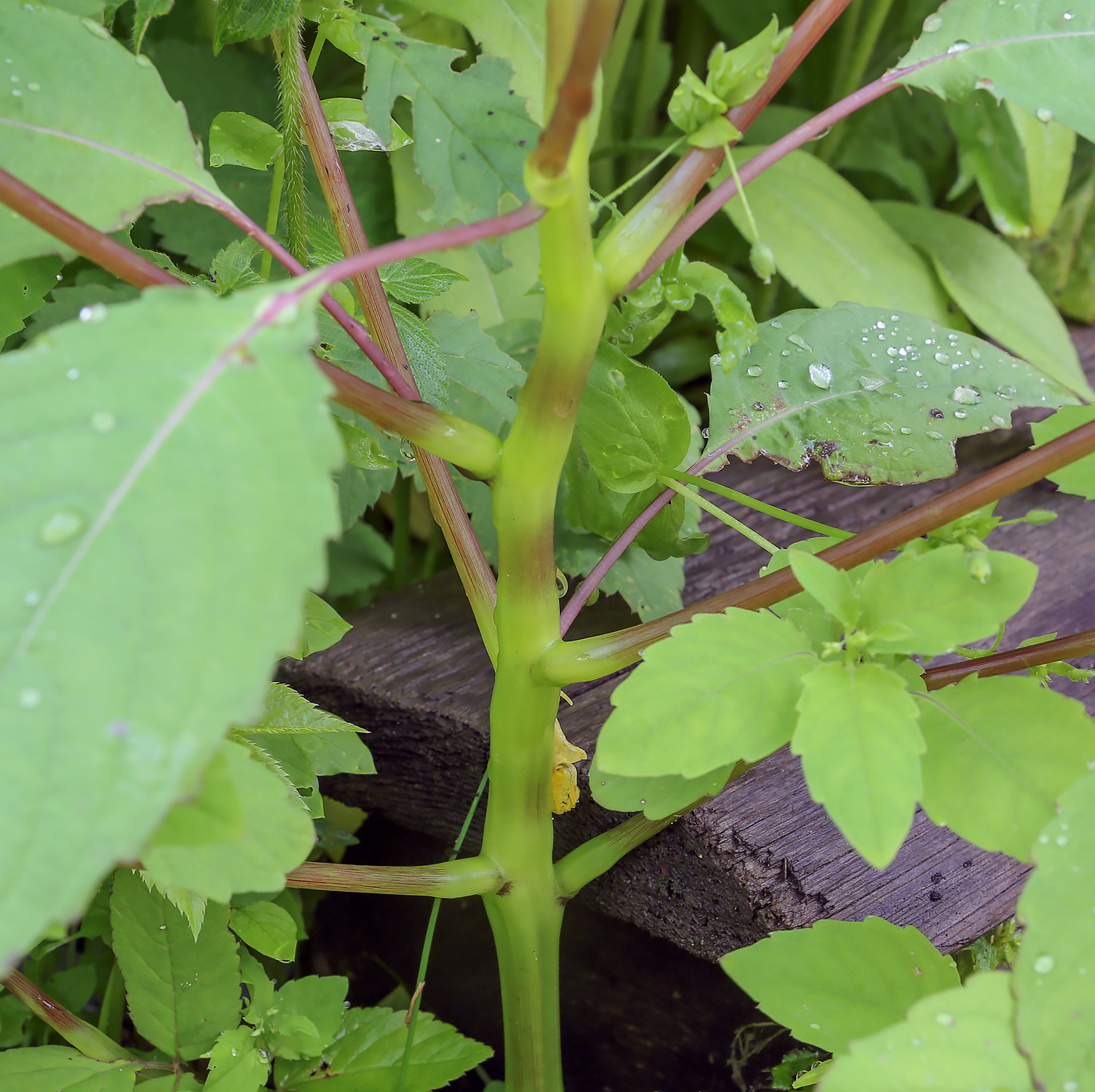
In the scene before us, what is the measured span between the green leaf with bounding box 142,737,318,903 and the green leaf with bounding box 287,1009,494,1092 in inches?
13.5

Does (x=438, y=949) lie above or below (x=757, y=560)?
below

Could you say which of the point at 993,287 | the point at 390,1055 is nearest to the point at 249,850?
the point at 390,1055

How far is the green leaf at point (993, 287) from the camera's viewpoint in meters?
1.27

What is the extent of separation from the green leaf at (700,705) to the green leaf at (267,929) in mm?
400

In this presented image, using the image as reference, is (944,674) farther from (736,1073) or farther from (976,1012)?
(736,1073)

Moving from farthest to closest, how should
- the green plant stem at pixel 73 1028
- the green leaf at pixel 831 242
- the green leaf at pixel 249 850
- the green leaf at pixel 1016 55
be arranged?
1. the green leaf at pixel 831 242
2. the green plant stem at pixel 73 1028
3. the green leaf at pixel 1016 55
4. the green leaf at pixel 249 850

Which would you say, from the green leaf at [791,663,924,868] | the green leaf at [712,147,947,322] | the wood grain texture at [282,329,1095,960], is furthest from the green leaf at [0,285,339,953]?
the green leaf at [712,147,947,322]

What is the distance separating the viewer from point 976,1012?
14.7 inches

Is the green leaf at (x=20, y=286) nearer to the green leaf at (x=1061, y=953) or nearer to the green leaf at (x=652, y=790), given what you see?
the green leaf at (x=652, y=790)

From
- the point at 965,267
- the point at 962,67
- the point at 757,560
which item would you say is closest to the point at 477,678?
the point at 757,560

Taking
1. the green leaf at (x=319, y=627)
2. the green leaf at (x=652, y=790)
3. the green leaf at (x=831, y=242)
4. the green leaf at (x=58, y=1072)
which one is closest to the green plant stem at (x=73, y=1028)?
the green leaf at (x=58, y=1072)

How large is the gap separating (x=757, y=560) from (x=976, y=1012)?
0.62 meters

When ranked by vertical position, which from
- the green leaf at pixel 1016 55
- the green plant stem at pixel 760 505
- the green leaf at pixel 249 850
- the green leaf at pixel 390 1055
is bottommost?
the green leaf at pixel 390 1055

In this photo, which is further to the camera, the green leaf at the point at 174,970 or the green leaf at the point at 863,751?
the green leaf at the point at 174,970
